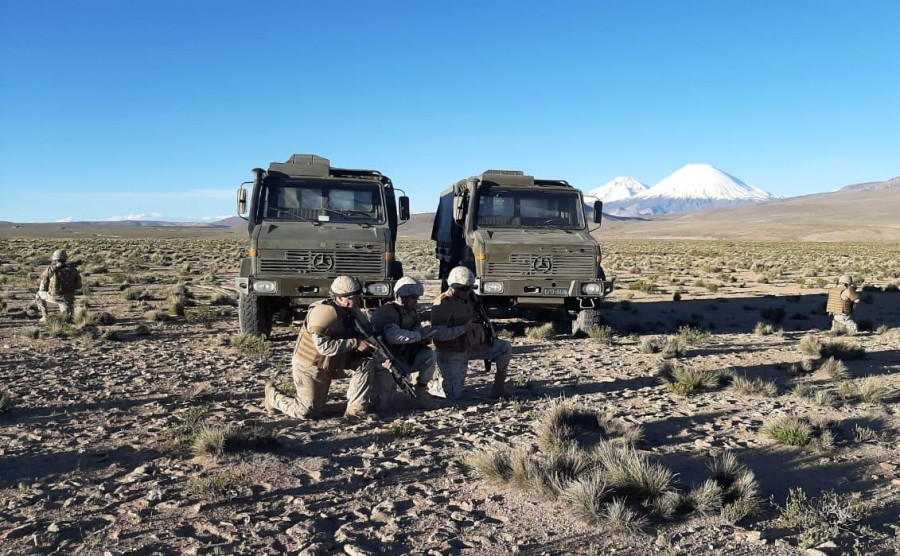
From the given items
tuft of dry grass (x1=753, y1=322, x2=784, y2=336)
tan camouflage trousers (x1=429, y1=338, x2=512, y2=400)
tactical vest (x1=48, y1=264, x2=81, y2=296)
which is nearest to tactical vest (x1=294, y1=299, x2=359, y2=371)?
tan camouflage trousers (x1=429, y1=338, x2=512, y2=400)

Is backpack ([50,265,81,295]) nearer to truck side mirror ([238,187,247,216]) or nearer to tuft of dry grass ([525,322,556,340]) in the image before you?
truck side mirror ([238,187,247,216])

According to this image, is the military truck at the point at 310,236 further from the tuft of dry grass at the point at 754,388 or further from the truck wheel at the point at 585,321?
the tuft of dry grass at the point at 754,388

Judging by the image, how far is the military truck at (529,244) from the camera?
10.5 m

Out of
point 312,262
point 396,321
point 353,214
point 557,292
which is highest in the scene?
point 353,214

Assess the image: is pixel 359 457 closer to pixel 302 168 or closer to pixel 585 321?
pixel 302 168

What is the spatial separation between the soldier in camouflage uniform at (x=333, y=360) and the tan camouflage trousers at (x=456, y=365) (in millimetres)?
795

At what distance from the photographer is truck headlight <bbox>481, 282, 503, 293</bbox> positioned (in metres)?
10.5

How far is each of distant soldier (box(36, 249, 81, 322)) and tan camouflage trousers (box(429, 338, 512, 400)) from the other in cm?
807

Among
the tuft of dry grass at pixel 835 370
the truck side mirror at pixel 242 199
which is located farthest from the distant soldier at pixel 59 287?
the tuft of dry grass at pixel 835 370

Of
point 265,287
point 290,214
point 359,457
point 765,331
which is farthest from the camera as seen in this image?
point 765,331

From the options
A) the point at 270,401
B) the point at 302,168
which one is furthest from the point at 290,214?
the point at 270,401

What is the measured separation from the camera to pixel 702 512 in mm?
4203

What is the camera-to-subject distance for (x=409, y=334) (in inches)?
239

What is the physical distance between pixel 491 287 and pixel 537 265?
2.74ft
